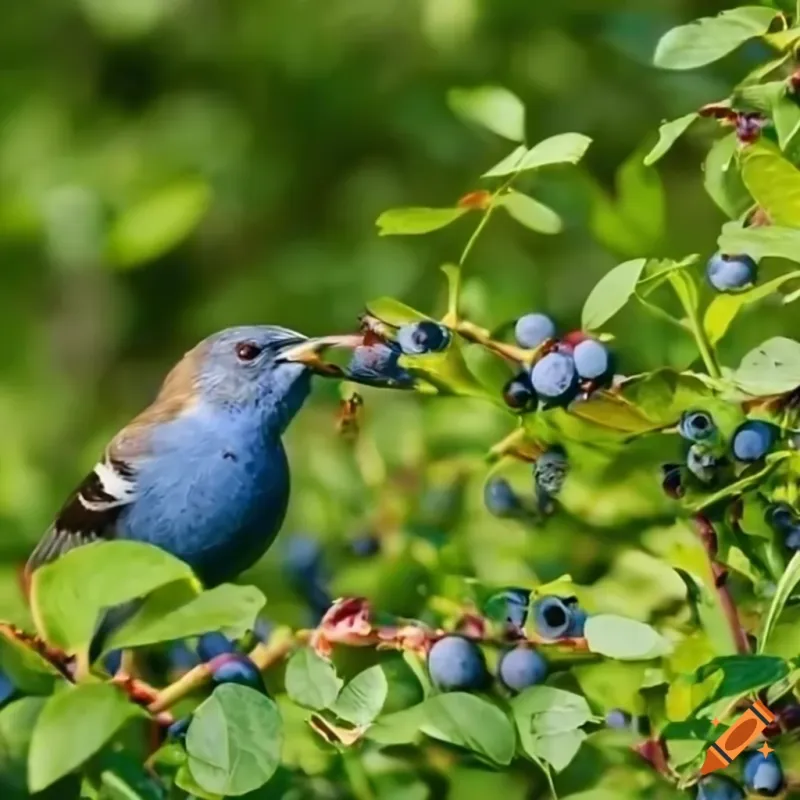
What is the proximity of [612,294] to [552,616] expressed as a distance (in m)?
0.11

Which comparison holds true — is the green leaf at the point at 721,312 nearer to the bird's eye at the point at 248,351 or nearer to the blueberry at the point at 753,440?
the blueberry at the point at 753,440

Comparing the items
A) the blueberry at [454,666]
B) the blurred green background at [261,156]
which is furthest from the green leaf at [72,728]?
the blurred green background at [261,156]

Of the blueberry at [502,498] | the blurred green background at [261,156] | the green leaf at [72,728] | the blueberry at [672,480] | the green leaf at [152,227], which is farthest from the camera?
the blurred green background at [261,156]

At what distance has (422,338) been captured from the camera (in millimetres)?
533

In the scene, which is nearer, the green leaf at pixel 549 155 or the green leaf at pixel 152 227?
the green leaf at pixel 549 155

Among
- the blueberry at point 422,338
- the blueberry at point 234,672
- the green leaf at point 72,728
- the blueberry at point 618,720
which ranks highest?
the blueberry at point 422,338

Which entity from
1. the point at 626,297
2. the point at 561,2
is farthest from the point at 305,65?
the point at 626,297

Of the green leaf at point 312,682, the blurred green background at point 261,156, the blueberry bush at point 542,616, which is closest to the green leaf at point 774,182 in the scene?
the blueberry bush at point 542,616

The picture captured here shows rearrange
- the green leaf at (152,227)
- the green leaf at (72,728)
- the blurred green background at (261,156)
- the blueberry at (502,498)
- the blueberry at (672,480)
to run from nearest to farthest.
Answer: the green leaf at (72,728) < the blueberry at (672,480) < the blueberry at (502,498) < the green leaf at (152,227) < the blurred green background at (261,156)

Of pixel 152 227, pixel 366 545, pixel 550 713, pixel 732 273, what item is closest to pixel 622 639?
pixel 550 713

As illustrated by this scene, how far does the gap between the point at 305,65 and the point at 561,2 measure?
1.01 feet

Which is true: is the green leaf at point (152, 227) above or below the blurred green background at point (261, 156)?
above

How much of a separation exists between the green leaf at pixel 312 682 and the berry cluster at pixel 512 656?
0.05 meters

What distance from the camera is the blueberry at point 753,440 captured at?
50 cm
